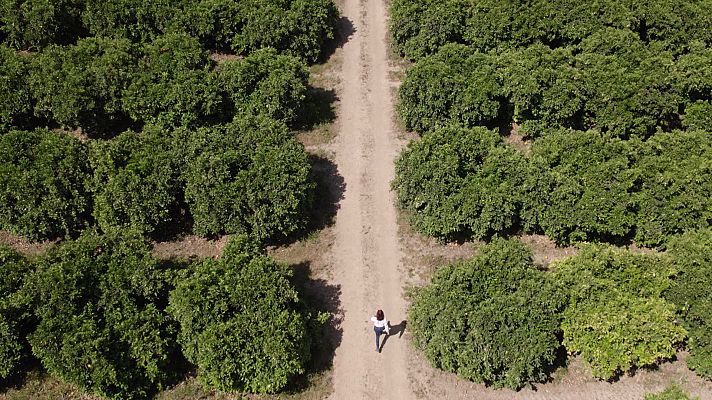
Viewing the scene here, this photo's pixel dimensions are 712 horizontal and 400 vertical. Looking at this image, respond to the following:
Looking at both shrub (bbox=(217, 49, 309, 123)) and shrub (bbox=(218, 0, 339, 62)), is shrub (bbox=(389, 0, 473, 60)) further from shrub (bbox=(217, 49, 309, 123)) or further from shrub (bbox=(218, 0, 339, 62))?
shrub (bbox=(217, 49, 309, 123))

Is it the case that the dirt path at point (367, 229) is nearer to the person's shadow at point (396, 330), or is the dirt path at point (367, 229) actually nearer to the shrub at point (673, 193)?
the person's shadow at point (396, 330)

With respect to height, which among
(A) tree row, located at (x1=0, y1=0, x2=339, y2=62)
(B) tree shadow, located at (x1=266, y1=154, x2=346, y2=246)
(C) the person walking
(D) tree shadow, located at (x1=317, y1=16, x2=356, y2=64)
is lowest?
(C) the person walking

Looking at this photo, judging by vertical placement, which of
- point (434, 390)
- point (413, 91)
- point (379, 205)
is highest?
point (413, 91)

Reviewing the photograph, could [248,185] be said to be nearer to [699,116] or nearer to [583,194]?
[583,194]

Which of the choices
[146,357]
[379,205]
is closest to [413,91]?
[379,205]

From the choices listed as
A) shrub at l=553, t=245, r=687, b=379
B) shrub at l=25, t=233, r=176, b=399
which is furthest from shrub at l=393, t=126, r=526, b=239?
shrub at l=25, t=233, r=176, b=399

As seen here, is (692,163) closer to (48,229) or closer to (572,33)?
(572,33)
